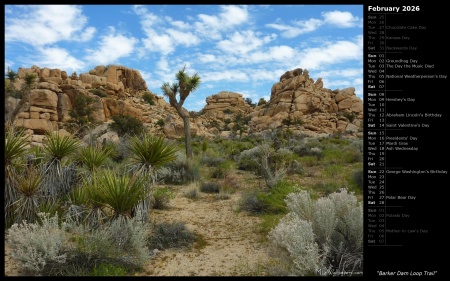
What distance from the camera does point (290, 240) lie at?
431 centimetres

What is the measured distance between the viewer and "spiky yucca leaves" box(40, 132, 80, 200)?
6670 mm

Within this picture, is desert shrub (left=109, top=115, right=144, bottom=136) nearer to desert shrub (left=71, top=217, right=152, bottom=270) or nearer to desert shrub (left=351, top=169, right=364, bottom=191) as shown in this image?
desert shrub (left=351, top=169, right=364, bottom=191)

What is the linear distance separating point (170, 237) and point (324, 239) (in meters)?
2.80

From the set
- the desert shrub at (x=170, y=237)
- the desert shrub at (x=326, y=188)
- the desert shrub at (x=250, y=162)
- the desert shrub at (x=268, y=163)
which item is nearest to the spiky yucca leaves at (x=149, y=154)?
the desert shrub at (x=170, y=237)

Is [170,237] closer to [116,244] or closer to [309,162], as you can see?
[116,244]

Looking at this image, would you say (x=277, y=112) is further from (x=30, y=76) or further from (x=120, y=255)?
(x=120, y=255)

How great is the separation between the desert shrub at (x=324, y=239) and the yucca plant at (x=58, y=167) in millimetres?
4706

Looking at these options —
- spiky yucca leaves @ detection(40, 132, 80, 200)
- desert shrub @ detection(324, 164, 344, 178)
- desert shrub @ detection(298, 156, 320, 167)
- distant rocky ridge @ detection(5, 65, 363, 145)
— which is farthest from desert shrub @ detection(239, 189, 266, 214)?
distant rocky ridge @ detection(5, 65, 363, 145)

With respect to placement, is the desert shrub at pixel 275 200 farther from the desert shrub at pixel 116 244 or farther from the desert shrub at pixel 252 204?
the desert shrub at pixel 116 244

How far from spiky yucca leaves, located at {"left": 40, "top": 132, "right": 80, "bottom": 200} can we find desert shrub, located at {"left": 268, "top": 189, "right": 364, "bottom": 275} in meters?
4.70

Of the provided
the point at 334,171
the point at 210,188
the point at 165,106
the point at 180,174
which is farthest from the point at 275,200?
the point at 165,106
